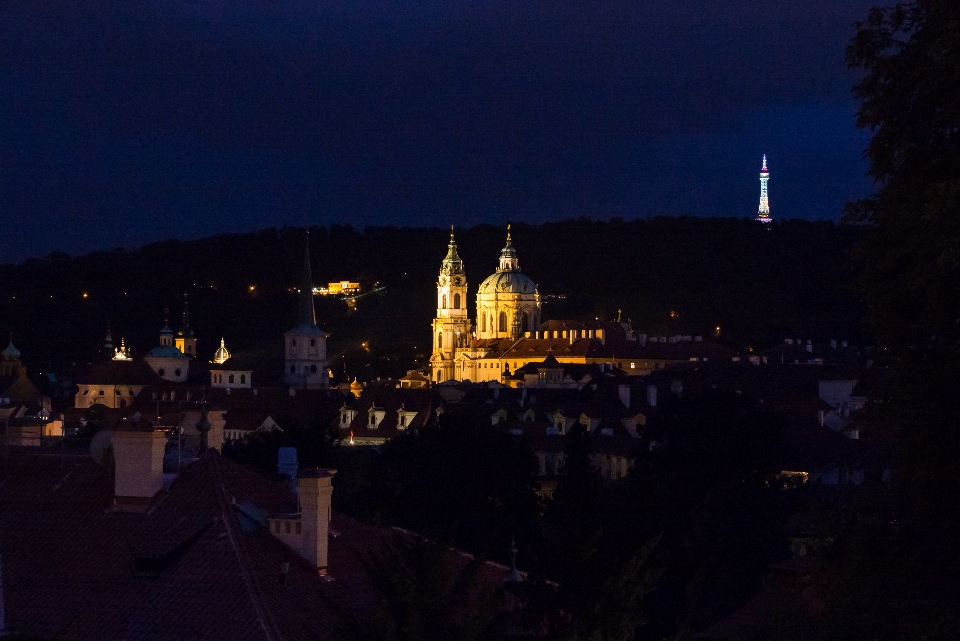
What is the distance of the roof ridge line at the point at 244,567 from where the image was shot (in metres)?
14.1

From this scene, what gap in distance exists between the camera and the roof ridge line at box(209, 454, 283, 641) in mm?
14055

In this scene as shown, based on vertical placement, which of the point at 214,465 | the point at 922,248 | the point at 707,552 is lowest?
the point at 707,552

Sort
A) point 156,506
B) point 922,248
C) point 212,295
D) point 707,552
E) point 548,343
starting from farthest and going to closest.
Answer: point 212,295 < point 548,343 < point 707,552 < point 156,506 < point 922,248

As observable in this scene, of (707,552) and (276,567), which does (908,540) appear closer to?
(276,567)

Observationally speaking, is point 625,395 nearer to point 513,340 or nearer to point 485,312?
point 513,340

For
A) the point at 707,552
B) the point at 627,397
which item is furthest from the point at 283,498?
the point at 627,397

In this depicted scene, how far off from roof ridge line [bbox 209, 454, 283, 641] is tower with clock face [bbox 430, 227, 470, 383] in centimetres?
11636

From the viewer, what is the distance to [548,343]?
435 ft

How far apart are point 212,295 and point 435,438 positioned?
136 m

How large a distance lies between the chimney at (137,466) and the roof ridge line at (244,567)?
54cm

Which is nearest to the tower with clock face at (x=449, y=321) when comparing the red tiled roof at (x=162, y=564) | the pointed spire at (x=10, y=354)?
the pointed spire at (x=10, y=354)

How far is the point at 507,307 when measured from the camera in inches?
5659

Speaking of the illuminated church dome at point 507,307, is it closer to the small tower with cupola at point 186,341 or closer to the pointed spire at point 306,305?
the small tower with cupola at point 186,341

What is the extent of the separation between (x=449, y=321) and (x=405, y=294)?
134 ft
